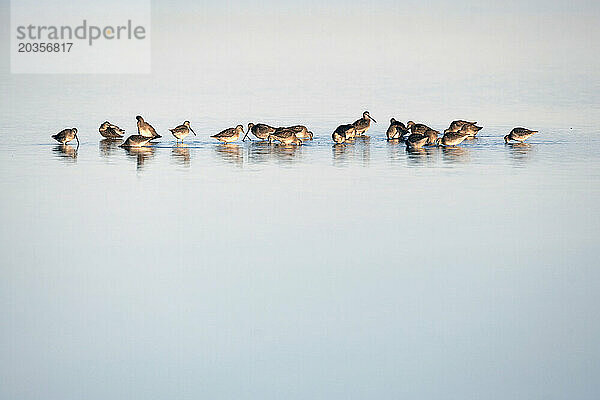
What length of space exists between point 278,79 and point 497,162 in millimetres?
11076

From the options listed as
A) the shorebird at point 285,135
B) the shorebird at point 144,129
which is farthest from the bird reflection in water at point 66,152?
the shorebird at point 285,135

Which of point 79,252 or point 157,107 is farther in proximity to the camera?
point 157,107

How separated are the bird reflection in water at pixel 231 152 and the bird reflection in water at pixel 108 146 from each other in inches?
50.9

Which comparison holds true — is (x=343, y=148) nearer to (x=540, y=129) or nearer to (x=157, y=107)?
(x=540, y=129)

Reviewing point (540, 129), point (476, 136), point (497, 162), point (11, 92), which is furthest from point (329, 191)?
point (11, 92)

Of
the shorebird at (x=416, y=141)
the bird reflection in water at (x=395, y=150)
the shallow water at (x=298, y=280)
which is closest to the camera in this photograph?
the shallow water at (x=298, y=280)

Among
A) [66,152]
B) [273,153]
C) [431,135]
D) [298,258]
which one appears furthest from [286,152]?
[298,258]

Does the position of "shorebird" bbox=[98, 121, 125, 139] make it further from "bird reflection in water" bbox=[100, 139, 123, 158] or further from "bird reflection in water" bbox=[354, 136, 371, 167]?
"bird reflection in water" bbox=[354, 136, 371, 167]

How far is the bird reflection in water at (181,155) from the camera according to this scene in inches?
509

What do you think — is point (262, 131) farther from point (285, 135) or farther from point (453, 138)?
point (453, 138)

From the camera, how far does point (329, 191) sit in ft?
35.5

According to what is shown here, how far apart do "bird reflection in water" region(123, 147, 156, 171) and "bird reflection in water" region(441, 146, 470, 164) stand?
11.2 feet

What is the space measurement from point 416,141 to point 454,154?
30.8 inches

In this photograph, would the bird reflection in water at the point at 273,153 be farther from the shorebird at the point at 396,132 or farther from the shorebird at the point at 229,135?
the shorebird at the point at 396,132
